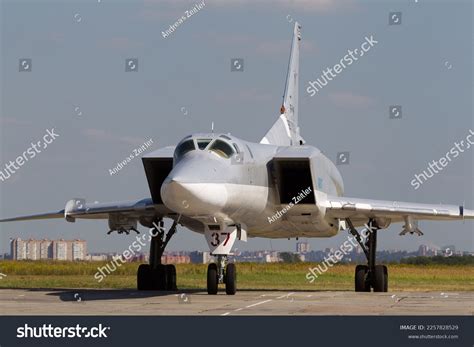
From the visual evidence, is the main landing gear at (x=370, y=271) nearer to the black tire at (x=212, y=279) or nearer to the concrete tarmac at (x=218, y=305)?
the concrete tarmac at (x=218, y=305)

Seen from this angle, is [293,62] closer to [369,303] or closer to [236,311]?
[369,303]

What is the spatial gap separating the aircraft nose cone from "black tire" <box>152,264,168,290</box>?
221 inches

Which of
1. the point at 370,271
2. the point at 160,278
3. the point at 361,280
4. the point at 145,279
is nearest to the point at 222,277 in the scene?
the point at 160,278

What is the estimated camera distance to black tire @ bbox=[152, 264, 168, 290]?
25.4 meters

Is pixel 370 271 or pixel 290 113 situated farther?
pixel 290 113

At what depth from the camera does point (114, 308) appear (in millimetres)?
17016

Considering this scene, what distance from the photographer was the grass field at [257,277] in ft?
99.0

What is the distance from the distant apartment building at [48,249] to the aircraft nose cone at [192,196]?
35972mm

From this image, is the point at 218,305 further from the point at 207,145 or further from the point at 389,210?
the point at 389,210

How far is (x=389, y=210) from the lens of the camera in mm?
24922

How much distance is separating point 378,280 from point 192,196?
7839 millimetres

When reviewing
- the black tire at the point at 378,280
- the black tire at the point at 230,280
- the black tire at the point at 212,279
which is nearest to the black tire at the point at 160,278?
the black tire at the point at 212,279
